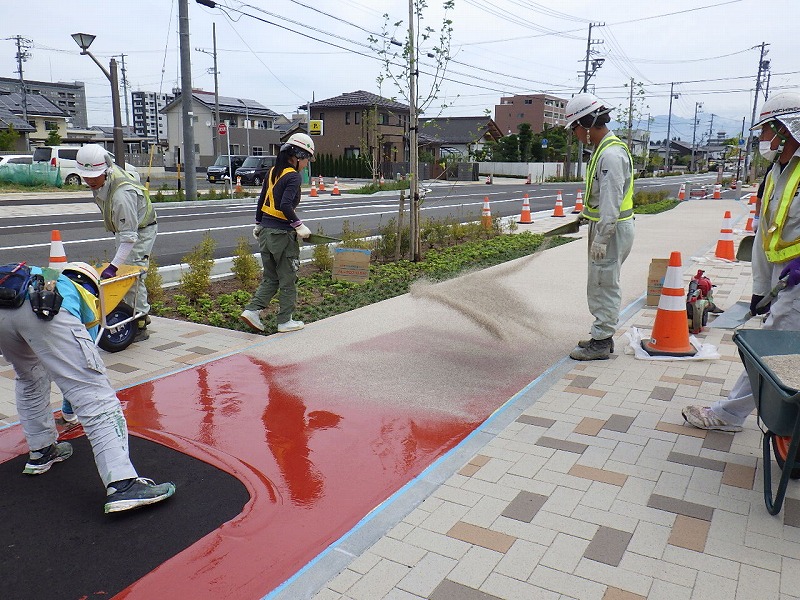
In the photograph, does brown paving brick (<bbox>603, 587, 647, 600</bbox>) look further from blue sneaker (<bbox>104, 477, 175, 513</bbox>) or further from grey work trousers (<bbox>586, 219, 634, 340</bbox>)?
grey work trousers (<bbox>586, 219, 634, 340</bbox>)

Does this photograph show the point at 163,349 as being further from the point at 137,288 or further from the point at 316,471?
the point at 316,471

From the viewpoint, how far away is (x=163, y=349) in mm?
5723

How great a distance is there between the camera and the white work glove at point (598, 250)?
5156 millimetres

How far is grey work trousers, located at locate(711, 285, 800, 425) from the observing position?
11.5 ft

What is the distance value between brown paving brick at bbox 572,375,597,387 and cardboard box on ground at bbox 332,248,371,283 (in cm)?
394

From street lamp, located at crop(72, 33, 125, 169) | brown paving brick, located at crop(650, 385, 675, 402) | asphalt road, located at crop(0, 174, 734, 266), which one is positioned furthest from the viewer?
street lamp, located at crop(72, 33, 125, 169)

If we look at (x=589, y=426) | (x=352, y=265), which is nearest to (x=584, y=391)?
(x=589, y=426)

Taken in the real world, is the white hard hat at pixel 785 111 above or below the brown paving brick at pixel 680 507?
above

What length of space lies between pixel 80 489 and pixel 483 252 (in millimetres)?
8620

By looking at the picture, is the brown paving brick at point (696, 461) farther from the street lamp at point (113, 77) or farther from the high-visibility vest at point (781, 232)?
the street lamp at point (113, 77)

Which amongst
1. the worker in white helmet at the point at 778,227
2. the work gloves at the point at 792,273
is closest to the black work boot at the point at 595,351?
the worker in white helmet at the point at 778,227

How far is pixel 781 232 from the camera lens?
352 centimetres

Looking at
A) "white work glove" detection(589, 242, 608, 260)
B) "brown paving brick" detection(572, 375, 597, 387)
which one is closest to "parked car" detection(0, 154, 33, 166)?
"white work glove" detection(589, 242, 608, 260)

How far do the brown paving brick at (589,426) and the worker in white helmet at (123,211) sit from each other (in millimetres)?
3600
